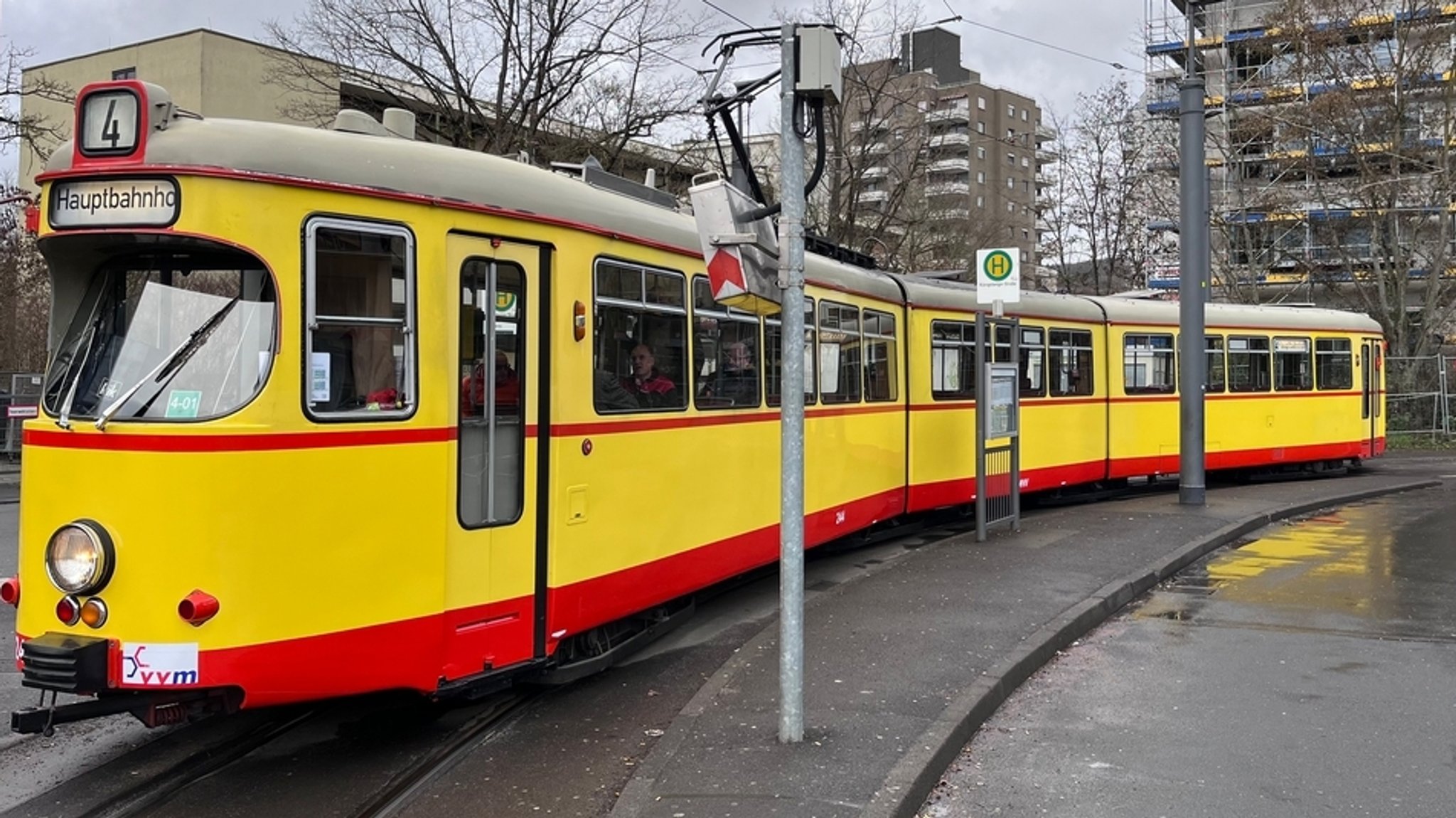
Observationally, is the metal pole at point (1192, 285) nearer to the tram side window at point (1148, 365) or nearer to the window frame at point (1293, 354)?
the tram side window at point (1148, 365)

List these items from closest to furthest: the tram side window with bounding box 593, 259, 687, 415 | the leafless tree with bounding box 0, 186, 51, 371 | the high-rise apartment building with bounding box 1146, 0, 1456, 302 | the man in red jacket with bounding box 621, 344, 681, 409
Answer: the tram side window with bounding box 593, 259, 687, 415 < the man in red jacket with bounding box 621, 344, 681, 409 < the leafless tree with bounding box 0, 186, 51, 371 < the high-rise apartment building with bounding box 1146, 0, 1456, 302

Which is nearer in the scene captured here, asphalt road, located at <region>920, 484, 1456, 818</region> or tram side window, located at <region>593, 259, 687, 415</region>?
asphalt road, located at <region>920, 484, 1456, 818</region>

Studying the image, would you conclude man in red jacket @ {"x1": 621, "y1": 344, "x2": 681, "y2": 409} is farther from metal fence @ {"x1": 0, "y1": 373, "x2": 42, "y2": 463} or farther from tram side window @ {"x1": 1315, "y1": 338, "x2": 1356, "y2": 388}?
metal fence @ {"x1": 0, "y1": 373, "x2": 42, "y2": 463}

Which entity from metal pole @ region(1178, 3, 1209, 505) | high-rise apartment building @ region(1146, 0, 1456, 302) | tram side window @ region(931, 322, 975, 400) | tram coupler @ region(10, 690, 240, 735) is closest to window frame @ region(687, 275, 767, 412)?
tram coupler @ region(10, 690, 240, 735)

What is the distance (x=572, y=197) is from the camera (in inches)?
257

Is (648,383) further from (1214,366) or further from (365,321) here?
(1214,366)

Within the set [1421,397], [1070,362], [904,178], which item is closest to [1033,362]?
[1070,362]

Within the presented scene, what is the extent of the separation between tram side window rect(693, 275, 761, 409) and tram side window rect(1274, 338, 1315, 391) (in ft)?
46.0

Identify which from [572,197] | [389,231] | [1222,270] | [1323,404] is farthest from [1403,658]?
[1222,270]

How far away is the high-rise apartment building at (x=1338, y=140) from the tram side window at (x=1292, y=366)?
1234 cm

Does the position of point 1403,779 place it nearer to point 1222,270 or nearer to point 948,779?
point 948,779

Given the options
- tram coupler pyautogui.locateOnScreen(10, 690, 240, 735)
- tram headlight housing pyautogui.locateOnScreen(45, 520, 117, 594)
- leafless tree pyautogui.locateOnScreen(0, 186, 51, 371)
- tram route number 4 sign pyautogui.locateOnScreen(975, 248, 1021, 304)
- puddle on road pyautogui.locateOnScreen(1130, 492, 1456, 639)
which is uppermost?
leafless tree pyautogui.locateOnScreen(0, 186, 51, 371)

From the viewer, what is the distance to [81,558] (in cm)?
491

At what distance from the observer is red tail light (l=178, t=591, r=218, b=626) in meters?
4.79
